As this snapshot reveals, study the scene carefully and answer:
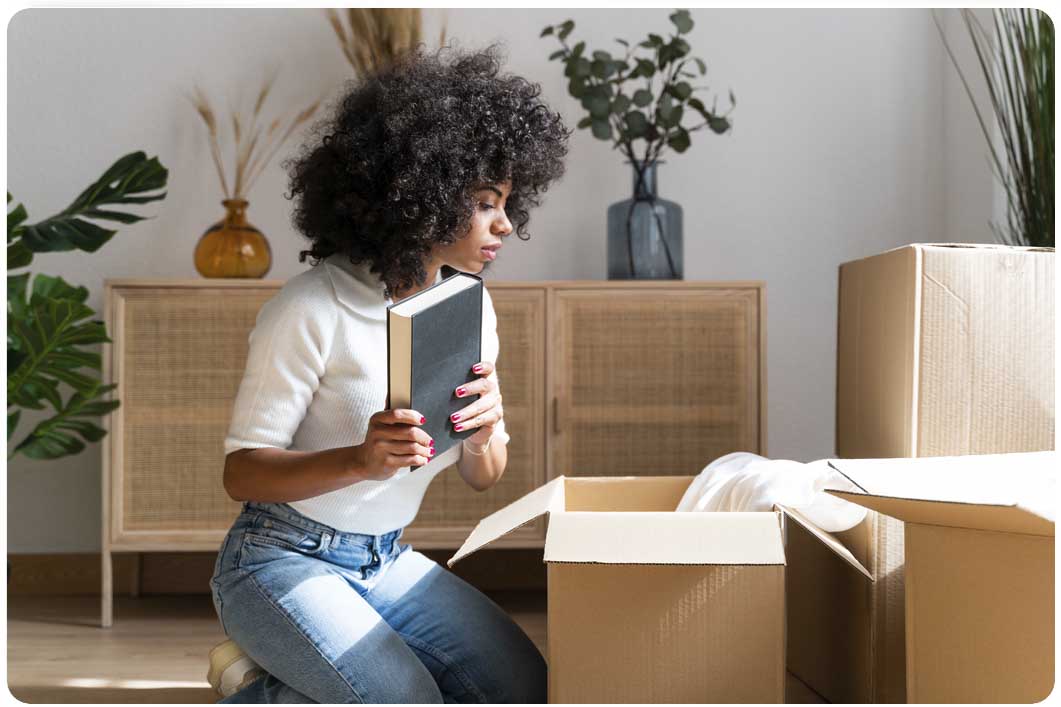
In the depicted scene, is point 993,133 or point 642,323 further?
point 993,133

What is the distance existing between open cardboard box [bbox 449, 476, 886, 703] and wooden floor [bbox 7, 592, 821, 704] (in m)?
0.61

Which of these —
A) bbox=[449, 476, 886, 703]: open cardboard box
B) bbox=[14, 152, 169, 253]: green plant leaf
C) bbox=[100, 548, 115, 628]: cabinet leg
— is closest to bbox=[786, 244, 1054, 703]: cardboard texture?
bbox=[449, 476, 886, 703]: open cardboard box

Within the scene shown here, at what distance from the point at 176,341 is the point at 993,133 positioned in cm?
214

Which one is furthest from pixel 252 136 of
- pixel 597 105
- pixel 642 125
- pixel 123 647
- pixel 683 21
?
pixel 123 647

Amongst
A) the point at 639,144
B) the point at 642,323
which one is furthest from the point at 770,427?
the point at 639,144

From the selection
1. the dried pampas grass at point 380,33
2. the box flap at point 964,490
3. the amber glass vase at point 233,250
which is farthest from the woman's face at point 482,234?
the dried pampas grass at point 380,33

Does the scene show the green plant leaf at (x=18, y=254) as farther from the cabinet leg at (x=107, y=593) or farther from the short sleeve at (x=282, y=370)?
the short sleeve at (x=282, y=370)

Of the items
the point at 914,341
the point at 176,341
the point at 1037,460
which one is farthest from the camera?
the point at 176,341

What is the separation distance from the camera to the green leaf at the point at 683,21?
242 centimetres

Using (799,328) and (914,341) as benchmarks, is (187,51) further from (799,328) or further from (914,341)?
(914,341)

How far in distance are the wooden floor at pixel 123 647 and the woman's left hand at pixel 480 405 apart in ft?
2.53

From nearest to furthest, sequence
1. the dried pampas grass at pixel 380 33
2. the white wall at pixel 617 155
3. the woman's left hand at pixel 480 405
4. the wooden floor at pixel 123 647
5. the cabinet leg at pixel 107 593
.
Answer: the woman's left hand at pixel 480 405 < the wooden floor at pixel 123 647 < the cabinet leg at pixel 107 593 < the dried pampas grass at pixel 380 33 < the white wall at pixel 617 155

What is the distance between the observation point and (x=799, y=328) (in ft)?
9.14

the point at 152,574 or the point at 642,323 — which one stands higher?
the point at 642,323
